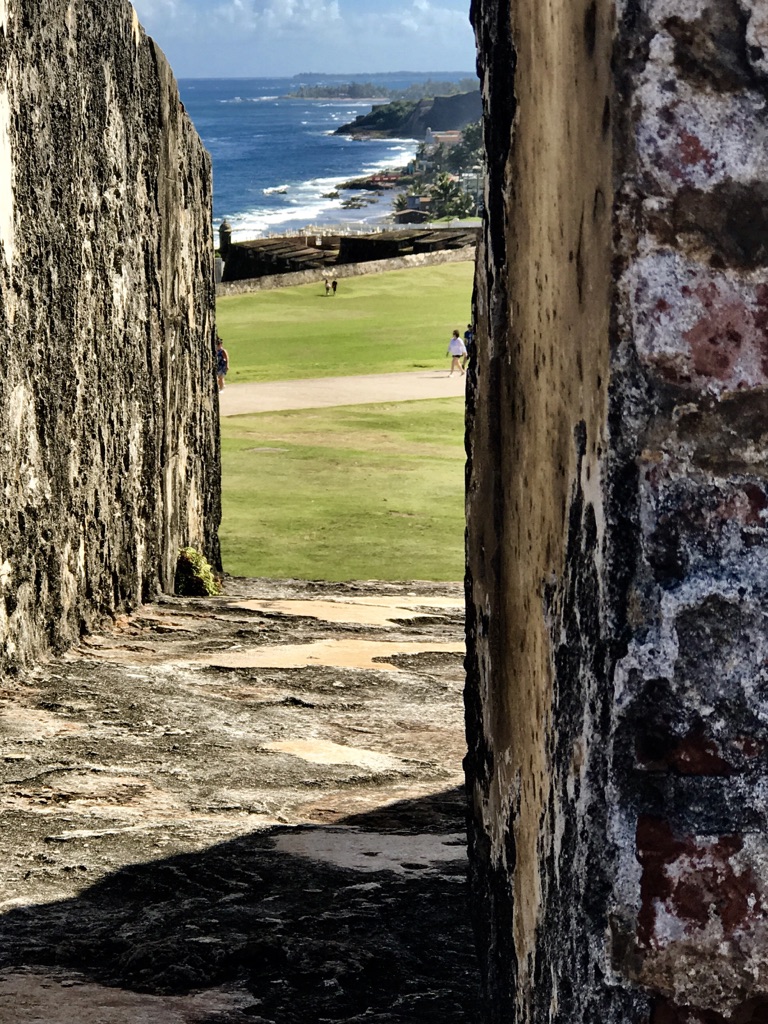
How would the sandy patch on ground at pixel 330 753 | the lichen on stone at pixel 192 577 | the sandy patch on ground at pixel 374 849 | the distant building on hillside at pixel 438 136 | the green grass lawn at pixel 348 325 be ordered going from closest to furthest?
the sandy patch on ground at pixel 374 849 → the sandy patch on ground at pixel 330 753 → the lichen on stone at pixel 192 577 → the green grass lawn at pixel 348 325 → the distant building on hillside at pixel 438 136

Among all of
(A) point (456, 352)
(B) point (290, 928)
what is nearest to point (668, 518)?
(B) point (290, 928)

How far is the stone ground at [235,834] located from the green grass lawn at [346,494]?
10.1 ft

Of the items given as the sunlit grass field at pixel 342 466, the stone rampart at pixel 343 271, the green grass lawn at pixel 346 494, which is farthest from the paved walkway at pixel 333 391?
the stone rampart at pixel 343 271

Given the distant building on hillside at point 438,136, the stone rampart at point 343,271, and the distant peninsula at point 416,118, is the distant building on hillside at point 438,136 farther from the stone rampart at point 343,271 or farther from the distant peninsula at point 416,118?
the stone rampart at point 343,271

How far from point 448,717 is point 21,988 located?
1.63 m

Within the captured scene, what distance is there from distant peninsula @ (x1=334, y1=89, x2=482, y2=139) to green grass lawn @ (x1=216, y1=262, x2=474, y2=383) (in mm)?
132385

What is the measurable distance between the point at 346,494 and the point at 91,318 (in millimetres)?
4846

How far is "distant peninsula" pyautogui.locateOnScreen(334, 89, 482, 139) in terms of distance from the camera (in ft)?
508

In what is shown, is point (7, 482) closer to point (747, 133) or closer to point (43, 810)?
point (43, 810)

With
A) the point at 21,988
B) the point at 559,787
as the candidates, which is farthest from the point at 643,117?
the point at 21,988

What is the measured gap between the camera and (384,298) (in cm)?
2142

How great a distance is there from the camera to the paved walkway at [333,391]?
1290 centimetres

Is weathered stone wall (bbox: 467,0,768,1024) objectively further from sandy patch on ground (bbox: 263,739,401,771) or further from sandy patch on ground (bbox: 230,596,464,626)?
sandy patch on ground (bbox: 230,596,464,626)

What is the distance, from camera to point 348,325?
62.1 feet
